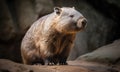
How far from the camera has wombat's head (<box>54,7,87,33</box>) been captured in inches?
303

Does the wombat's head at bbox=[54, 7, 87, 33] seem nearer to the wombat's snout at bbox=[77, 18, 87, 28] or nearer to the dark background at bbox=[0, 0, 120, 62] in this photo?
the wombat's snout at bbox=[77, 18, 87, 28]

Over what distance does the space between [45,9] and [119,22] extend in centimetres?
279

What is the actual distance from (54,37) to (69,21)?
52 centimetres

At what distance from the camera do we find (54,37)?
7.94 metres

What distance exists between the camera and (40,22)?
849cm

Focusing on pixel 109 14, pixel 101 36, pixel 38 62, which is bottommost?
pixel 38 62

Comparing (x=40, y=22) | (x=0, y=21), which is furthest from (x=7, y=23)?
(x=40, y=22)

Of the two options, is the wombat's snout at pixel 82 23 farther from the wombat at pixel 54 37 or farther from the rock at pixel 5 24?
the rock at pixel 5 24

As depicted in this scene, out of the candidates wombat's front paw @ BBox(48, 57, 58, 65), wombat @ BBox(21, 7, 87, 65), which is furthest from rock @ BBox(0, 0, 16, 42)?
wombat's front paw @ BBox(48, 57, 58, 65)

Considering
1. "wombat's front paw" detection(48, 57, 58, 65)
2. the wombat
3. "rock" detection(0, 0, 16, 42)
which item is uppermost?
"rock" detection(0, 0, 16, 42)

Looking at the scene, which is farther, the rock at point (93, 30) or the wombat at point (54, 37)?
the rock at point (93, 30)

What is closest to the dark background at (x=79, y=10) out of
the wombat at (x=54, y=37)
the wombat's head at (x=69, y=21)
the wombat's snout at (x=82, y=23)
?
the wombat at (x=54, y=37)

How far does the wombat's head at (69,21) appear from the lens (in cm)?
770

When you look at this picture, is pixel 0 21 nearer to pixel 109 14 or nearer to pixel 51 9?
pixel 51 9
